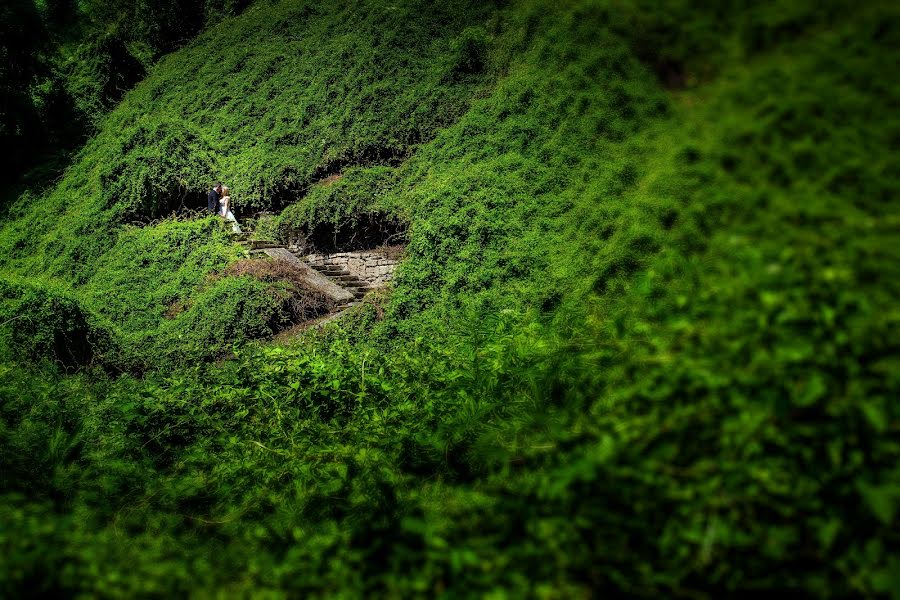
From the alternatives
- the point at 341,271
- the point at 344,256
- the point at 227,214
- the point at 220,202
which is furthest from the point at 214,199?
the point at 341,271

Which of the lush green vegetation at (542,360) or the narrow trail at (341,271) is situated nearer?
the lush green vegetation at (542,360)

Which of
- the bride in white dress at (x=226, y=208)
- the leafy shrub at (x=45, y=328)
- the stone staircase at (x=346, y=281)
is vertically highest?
the bride in white dress at (x=226, y=208)

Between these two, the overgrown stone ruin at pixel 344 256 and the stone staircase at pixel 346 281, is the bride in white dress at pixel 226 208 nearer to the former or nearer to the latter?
the overgrown stone ruin at pixel 344 256

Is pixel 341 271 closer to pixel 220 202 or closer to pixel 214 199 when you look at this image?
pixel 220 202

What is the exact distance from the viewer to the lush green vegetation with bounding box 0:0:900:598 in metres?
1.50

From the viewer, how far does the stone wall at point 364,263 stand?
22.9 feet

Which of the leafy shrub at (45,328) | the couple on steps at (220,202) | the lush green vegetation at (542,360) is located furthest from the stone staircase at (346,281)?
the leafy shrub at (45,328)

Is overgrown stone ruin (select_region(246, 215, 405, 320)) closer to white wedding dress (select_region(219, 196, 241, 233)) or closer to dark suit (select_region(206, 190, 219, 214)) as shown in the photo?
white wedding dress (select_region(219, 196, 241, 233))

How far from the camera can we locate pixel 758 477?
4.84ft

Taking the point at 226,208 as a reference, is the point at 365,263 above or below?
below

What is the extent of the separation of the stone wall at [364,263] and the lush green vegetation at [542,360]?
1.82 feet

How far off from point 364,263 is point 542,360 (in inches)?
193

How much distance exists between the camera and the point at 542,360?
2.81 m

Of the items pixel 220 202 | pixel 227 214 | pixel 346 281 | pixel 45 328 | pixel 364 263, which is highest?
pixel 220 202
